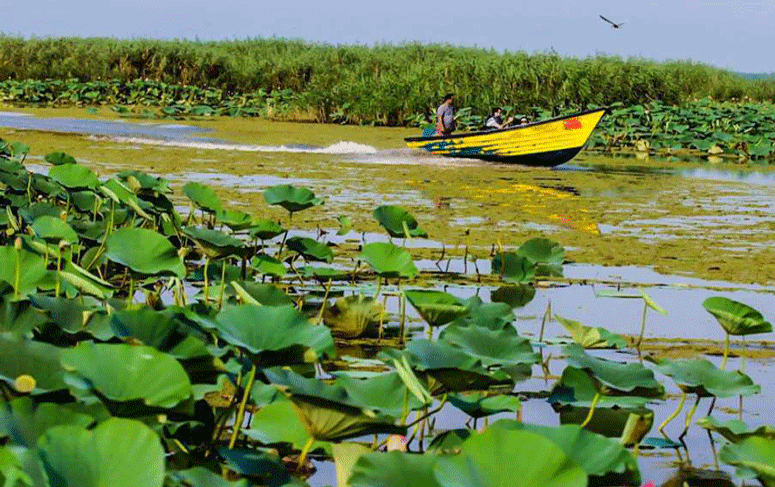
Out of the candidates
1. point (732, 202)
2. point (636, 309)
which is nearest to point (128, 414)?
point (636, 309)

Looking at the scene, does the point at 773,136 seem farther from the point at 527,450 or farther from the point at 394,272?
the point at 527,450

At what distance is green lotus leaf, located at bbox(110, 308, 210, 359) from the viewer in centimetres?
237

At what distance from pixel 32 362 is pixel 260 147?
13.6 metres

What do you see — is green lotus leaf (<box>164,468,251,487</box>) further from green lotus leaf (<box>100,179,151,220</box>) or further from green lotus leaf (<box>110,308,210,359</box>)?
green lotus leaf (<box>100,179,151,220</box>)

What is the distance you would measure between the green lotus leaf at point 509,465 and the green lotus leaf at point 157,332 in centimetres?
89

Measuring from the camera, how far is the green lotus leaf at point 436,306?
10.2 feet

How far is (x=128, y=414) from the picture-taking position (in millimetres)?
1999

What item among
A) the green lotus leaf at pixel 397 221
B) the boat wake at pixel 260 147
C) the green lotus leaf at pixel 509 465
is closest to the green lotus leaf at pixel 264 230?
the green lotus leaf at pixel 397 221

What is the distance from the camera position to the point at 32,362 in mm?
2145

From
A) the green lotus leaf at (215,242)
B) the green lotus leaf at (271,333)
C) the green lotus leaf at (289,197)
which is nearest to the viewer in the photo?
the green lotus leaf at (271,333)

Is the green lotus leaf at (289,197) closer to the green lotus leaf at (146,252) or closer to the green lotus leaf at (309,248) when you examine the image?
the green lotus leaf at (309,248)

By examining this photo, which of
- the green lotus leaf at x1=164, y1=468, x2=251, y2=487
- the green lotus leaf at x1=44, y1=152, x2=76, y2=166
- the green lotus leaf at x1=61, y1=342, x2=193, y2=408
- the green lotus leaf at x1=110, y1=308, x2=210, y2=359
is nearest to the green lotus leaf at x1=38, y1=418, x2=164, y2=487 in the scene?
the green lotus leaf at x1=164, y1=468, x2=251, y2=487

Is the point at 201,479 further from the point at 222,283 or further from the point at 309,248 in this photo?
the point at 309,248

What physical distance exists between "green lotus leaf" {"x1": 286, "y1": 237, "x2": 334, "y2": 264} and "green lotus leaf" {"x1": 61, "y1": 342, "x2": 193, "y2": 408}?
2398mm
